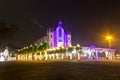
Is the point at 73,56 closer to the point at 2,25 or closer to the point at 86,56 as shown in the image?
the point at 86,56

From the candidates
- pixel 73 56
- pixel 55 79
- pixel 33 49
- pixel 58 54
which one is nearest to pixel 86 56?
pixel 73 56

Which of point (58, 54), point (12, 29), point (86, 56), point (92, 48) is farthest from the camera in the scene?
point (58, 54)

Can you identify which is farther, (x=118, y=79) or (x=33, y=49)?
(x=33, y=49)

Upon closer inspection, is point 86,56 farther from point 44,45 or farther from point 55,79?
point 55,79

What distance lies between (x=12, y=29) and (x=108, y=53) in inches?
4225

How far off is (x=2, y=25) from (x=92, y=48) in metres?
107

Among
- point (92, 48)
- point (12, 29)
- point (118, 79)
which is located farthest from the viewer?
point (92, 48)

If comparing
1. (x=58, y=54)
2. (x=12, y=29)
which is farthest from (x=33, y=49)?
(x=12, y=29)

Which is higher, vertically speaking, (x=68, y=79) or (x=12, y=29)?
(x=12, y=29)

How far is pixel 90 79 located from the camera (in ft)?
75.2

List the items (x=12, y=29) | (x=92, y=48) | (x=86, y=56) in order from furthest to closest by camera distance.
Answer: (x=86, y=56)
(x=92, y=48)
(x=12, y=29)

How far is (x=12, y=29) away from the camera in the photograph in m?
62.1

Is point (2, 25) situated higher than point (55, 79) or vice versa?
point (2, 25)

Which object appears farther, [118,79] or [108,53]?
[108,53]
